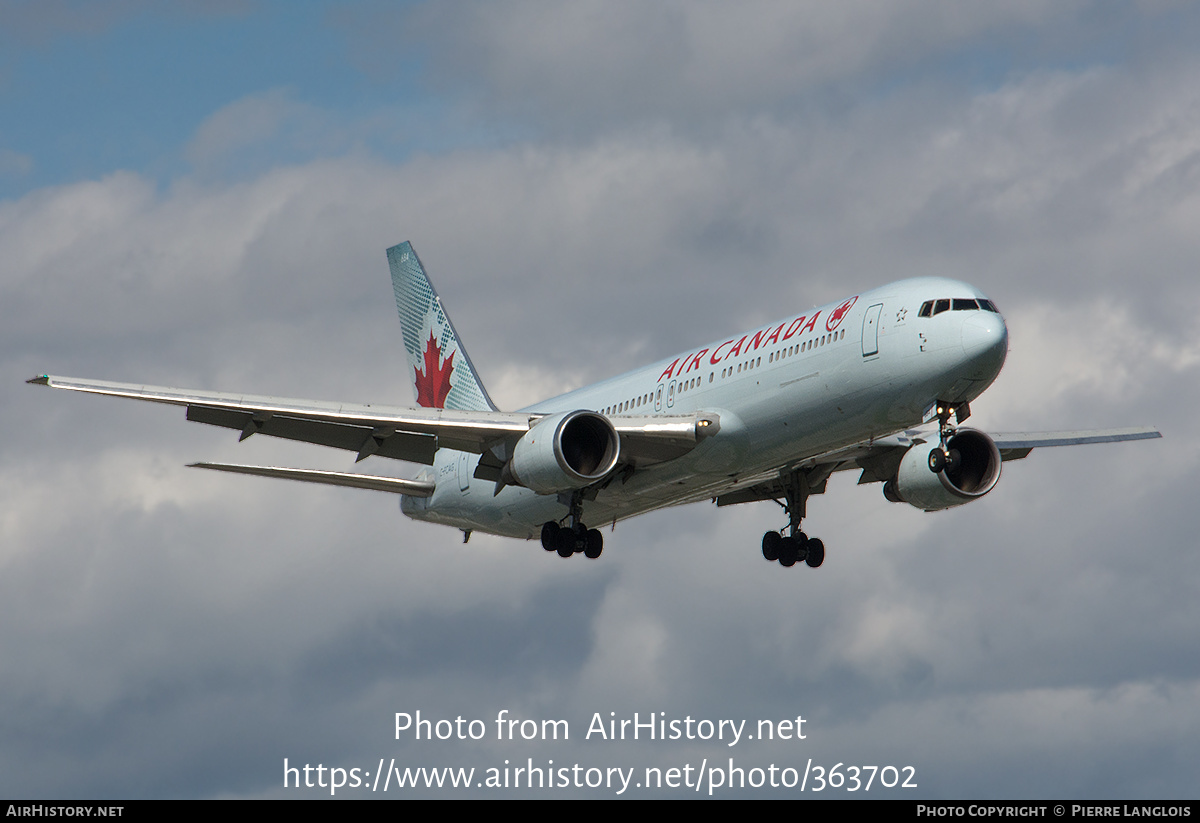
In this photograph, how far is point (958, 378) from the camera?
34969mm

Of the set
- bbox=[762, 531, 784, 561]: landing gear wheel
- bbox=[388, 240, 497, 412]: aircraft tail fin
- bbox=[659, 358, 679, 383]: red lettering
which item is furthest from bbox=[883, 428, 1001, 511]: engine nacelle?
bbox=[388, 240, 497, 412]: aircraft tail fin

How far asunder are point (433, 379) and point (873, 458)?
17.1 meters

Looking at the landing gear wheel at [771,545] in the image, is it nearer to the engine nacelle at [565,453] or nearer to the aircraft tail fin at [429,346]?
the engine nacelle at [565,453]

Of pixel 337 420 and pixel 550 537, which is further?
pixel 550 537

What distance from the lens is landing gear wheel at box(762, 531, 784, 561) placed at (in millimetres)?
46000

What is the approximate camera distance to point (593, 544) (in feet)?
142

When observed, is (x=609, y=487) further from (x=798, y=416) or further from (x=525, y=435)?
(x=798, y=416)

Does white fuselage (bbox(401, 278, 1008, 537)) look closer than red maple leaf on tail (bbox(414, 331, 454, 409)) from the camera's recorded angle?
Yes

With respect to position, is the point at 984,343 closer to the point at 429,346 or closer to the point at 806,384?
the point at 806,384

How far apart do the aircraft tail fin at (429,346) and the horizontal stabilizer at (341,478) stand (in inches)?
173

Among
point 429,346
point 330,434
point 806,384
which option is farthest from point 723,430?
point 429,346

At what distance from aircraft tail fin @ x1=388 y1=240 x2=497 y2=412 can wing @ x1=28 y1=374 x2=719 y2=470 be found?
9.86 meters

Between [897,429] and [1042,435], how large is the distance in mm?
13175

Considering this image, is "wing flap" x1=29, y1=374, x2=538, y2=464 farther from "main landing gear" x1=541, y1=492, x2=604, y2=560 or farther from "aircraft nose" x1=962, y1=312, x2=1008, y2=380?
"aircraft nose" x1=962, y1=312, x2=1008, y2=380
